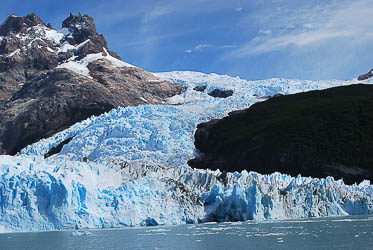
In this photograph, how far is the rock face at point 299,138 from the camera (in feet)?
193

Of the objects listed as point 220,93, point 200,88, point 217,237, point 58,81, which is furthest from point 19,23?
point 217,237

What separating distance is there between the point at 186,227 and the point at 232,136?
140 ft

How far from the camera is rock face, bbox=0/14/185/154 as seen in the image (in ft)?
362

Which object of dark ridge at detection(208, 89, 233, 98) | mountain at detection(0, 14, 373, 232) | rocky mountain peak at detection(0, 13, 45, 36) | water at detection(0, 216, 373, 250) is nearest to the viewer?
water at detection(0, 216, 373, 250)

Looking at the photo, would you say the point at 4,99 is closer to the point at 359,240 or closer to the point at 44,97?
the point at 44,97

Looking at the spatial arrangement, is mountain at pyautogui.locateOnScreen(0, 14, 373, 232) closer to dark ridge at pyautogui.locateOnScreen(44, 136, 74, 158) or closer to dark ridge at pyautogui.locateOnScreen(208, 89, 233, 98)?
dark ridge at pyautogui.locateOnScreen(44, 136, 74, 158)

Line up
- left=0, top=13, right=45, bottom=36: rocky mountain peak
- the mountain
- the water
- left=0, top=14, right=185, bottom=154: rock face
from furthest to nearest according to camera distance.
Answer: left=0, top=13, right=45, bottom=36: rocky mountain peak
left=0, top=14, right=185, bottom=154: rock face
the mountain
the water

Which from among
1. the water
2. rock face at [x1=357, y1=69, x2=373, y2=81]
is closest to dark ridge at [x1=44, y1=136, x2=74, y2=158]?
the water

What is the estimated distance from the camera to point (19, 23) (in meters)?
156

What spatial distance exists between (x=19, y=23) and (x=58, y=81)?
4991 cm

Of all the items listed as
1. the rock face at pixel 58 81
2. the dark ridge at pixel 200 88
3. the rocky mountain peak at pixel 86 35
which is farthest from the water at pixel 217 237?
the rocky mountain peak at pixel 86 35

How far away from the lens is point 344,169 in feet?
187

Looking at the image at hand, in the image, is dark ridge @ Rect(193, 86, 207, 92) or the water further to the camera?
dark ridge @ Rect(193, 86, 207, 92)

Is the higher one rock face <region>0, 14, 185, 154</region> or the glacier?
rock face <region>0, 14, 185, 154</region>
